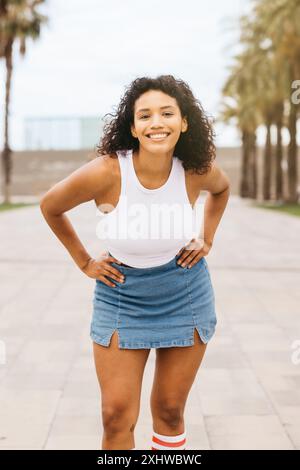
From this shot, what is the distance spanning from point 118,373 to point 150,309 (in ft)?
0.82

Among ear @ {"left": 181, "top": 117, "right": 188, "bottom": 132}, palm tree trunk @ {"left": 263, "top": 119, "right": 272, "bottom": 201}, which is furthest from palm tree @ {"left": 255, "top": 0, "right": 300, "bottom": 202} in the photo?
ear @ {"left": 181, "top": 117, "right": 188, "bottom": 132}

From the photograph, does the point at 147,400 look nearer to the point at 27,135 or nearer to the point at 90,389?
the point at 90,389

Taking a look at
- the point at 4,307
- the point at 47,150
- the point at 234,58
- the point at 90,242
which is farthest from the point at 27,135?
the point at 4,307

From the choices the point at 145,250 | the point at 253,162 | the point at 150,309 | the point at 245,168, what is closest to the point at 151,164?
the point at 145,250

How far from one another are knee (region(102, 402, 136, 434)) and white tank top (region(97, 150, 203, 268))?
50 cm

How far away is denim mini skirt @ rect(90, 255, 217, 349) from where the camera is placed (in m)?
2.54

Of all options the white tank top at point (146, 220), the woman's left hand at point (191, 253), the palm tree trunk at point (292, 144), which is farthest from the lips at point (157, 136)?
the palm tree trunk at point (292, 144)

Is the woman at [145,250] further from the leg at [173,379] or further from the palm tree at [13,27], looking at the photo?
the palm tree at [13,27]

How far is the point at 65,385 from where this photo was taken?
4.69 meters

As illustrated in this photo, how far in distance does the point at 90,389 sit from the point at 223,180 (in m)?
2.27

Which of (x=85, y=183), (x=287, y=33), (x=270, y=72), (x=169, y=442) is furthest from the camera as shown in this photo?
(x=270, y=72)

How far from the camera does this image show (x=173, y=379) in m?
2.65

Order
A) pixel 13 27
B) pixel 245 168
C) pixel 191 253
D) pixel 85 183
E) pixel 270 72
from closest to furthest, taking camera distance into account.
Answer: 1. pixel 85 183
2. pixel 191 253
3. pixel 13 27
4. pixel 270 72
5. pixel 245 168

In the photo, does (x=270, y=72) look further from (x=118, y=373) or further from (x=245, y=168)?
(x=118, y=373)
